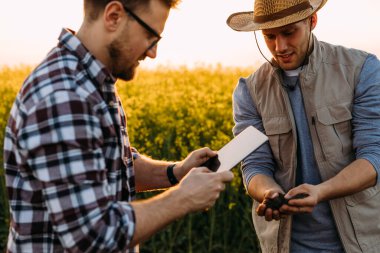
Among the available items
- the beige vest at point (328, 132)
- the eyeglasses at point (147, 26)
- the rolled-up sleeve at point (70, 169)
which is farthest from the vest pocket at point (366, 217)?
the rolled-up sleeve at point (70, 169)

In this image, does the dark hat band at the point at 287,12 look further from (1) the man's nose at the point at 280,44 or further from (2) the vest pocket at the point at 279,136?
(2) the vest pocket at the point at 279,136

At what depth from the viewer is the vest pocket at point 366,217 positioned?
3398mm

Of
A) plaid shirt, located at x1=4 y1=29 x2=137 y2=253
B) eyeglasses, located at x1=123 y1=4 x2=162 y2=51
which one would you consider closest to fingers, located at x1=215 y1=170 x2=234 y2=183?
plaid shirt, located at x1=4 y1=29 x2=137 y2=253

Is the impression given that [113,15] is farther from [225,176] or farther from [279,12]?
[279,12]

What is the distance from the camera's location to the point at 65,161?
242 centimetres

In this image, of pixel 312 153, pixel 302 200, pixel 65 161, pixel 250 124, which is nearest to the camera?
pixel 65 161

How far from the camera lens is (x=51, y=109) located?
2.44 meters

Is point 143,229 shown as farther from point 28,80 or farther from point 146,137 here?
point 146,137

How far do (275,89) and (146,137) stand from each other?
2606 mm

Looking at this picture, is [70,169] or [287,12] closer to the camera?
[70,169]

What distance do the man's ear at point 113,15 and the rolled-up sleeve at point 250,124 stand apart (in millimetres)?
1175

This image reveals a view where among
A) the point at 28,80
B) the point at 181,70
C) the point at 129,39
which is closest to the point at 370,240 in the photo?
the point at 129,39

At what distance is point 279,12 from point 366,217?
1.04 m

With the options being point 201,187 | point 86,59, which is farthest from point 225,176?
point 86,59
